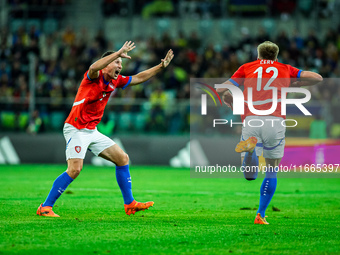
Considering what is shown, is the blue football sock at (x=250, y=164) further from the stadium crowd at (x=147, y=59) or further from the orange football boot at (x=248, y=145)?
the stadium crowd at (x=147, y=59)

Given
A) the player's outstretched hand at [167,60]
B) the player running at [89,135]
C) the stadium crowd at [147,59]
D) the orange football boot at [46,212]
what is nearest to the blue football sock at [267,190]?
the player running at [89,135]

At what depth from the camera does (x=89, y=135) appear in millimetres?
8883

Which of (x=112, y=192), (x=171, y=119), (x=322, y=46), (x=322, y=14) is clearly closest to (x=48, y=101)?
(x=171, y=119)

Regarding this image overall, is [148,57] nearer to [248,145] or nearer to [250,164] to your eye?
[250,164]

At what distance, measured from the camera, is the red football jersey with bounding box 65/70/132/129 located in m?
8.79

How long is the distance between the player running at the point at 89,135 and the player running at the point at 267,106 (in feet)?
5.17

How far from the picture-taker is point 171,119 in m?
19.2

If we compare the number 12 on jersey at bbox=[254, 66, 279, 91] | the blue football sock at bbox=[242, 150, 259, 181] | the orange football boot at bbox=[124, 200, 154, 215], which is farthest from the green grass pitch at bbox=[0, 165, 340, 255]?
the number 12 on jersey at bbox=[254, 66, 279, 91]

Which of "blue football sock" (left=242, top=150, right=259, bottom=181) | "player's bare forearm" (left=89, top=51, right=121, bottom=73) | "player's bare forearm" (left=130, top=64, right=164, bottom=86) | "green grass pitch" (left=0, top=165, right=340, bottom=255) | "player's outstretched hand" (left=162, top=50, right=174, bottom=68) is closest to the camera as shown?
"green grass pitch" (left=0, top=165, right=340, bottom=255)

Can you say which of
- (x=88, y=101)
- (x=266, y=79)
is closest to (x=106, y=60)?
(x=88, y=101)

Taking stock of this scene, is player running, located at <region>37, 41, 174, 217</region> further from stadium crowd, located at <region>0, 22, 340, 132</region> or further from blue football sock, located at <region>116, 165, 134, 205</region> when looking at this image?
stadium crowd, located at <region>0, 22, 340, 132</region>

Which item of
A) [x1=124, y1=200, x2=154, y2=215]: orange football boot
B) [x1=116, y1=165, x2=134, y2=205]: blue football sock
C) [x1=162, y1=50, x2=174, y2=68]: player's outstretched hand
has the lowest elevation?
[x1=124, y1=200, x2=154, y2=215]: orange football boot

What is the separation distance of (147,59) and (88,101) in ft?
46.9

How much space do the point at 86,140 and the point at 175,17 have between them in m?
18.3
